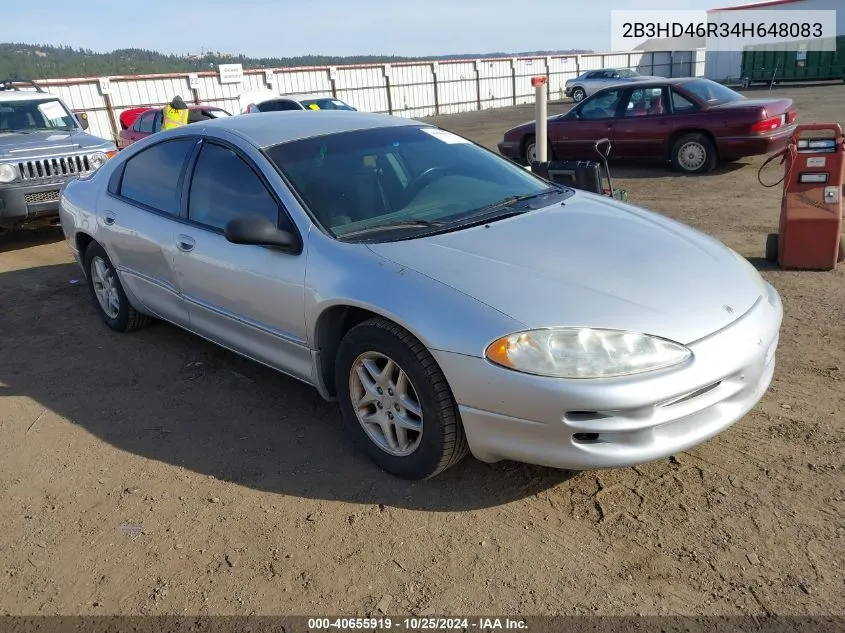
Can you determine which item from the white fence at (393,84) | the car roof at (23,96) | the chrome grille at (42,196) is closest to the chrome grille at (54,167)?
the chrome grille at (42,196)

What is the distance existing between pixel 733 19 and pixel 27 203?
1517 inches

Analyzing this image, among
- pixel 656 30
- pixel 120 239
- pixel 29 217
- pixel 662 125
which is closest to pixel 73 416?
pixel 120 239

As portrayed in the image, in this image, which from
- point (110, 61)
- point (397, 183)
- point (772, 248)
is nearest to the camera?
point (397, 183)

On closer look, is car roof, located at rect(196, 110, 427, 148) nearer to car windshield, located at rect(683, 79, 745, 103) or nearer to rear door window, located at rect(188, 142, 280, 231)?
rear door window, located at rect(188, 142, 280, 231)

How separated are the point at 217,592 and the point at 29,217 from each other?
697cm

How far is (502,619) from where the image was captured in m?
2.35

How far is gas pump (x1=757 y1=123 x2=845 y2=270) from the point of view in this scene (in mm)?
5621

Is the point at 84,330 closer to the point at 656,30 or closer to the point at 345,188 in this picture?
the point at 345,188

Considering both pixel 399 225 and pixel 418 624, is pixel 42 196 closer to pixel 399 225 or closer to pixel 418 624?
pixel 399 225

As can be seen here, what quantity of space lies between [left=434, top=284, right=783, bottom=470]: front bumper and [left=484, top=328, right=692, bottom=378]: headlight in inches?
1.3

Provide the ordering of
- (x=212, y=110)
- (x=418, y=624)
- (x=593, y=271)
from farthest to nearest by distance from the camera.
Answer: (x=212, y=110) → (x=593, y=271) → (x=418, y=624)

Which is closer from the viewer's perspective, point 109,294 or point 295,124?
point 295,124

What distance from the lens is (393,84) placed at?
2958cm

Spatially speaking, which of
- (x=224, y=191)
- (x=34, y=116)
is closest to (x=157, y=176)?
(x=224, y=191)
